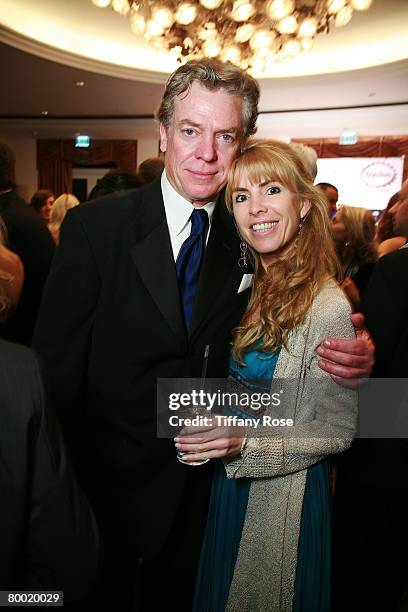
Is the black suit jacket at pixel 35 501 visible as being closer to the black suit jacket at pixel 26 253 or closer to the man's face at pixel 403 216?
the black suit jacket at pixel 26 253

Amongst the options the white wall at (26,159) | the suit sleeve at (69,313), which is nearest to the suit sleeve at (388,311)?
the suit sleeve at (69,313)

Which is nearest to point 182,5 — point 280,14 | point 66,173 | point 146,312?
point 280,14

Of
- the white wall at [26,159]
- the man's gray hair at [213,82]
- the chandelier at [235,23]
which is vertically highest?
the white wall at [26,159]

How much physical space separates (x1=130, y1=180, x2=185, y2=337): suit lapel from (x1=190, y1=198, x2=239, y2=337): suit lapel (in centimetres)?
7

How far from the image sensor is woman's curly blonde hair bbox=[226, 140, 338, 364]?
4.09 ft

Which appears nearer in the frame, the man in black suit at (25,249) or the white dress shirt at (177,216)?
the white dress shirt at (177,216)

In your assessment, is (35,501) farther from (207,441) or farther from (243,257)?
(243,257)

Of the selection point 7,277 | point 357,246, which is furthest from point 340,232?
point 7,277

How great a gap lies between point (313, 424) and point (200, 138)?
0.83 m

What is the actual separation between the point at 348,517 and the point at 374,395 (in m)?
0.47

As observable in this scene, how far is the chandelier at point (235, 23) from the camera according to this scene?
341 centimetres

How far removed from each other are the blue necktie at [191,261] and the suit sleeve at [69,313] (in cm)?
24

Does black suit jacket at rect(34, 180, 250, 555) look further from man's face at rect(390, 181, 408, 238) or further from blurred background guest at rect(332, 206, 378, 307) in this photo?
blurred background guest at rect(332, 206, 378, 307)

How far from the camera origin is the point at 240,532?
1.29 meters
